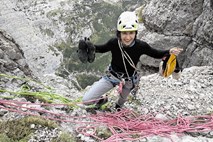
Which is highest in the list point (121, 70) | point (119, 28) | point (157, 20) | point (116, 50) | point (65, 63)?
point (119, 28)

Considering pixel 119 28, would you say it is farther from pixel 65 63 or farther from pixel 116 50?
pixel 65 63

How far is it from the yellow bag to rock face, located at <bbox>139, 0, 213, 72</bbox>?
12.8 metres

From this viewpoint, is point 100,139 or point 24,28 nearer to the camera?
point 100,139

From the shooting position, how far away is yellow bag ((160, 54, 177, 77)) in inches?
306

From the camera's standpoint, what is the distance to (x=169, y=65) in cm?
785

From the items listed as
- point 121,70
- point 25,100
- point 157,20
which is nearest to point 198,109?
point 121,70

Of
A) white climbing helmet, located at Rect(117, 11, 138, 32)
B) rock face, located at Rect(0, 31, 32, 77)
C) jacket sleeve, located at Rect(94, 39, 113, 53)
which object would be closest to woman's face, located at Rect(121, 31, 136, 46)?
white climbing helmet, located at Rect(117, 11, 138, 32)

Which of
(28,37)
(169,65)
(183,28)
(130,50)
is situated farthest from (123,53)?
(28,37)

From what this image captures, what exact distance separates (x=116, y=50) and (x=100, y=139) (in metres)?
2.30

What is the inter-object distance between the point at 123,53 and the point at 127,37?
0.45 metres

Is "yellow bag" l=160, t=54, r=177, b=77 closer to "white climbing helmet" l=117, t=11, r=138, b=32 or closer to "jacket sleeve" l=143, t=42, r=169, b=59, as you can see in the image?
"jacket sleeve" l=143, t=42, r=169, b=59

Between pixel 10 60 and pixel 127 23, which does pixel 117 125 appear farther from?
pixel 10 60

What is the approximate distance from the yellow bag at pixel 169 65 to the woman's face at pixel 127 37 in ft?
3.40

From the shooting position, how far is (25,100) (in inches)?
310
